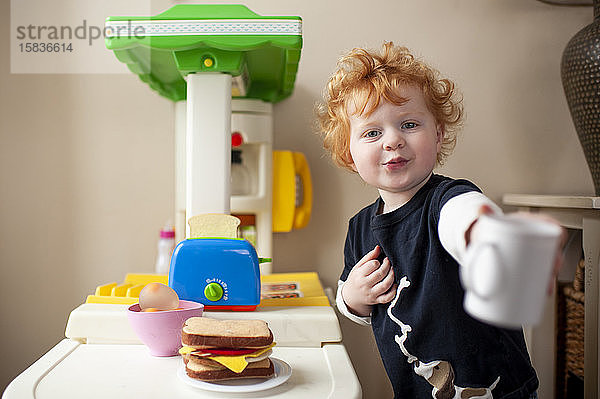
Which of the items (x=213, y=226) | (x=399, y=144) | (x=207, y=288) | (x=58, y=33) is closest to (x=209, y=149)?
(x=213, y=226)

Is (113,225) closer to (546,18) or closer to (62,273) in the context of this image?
(62,273)

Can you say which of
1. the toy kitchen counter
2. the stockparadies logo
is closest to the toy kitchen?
the toy kitchen counter

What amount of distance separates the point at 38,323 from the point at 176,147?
1.96ft

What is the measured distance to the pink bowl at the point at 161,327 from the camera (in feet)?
2.73

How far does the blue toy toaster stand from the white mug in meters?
0.60

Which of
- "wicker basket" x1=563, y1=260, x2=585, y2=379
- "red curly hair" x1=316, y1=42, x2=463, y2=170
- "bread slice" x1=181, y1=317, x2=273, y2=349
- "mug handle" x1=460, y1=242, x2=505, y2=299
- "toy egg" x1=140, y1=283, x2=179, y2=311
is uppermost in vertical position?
"red curly hair" x1=316, y1=42, x2=463, y2=170

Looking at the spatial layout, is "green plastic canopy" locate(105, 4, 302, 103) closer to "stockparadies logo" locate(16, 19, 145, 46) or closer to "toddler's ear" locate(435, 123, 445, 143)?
"toddler's ear" locate(435, 123, 445, 143)

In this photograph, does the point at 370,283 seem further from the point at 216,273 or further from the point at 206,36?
the point at 206,36

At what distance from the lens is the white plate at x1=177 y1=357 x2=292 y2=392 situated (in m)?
0.71

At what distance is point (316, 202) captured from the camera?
1458 mm

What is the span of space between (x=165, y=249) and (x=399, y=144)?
2.43ft

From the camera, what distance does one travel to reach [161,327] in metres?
0.84

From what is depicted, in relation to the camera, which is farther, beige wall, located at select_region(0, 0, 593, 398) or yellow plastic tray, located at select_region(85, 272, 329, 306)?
beige wall, located at select_region(0, 0, 593, 398)

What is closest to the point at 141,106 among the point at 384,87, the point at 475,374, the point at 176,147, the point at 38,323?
Answer: the point at 176,147
